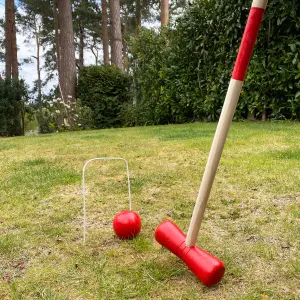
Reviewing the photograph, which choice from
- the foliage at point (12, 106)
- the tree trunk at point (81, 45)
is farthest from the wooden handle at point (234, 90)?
the tree trunk at point (81, 45)

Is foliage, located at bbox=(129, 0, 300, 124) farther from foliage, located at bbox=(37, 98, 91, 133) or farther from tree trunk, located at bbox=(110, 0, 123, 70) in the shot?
tree trunk, located at bbox=(110, 0, 123, 70)

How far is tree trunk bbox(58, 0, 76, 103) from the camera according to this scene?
10008mm

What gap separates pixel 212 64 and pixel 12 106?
6143mm

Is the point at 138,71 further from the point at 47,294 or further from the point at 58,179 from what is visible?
the point at 47,294

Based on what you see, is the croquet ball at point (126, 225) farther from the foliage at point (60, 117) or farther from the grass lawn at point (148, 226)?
the foliage at point (60, 117)

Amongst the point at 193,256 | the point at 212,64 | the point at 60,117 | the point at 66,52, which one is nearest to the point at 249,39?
the point at 193,256

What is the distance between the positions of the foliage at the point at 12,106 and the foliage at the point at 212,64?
357 centimetres

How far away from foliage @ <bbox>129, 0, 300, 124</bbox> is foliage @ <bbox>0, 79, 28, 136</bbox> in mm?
3575

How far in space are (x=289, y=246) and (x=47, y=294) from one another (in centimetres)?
109

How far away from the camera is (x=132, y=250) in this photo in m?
1.59

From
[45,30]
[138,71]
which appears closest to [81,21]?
[45,30]

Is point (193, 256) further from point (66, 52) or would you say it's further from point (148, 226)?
point (66, 52)

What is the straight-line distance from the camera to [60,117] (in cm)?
891

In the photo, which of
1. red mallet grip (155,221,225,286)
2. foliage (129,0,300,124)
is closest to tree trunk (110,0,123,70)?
foliage (129,0,300,124)
